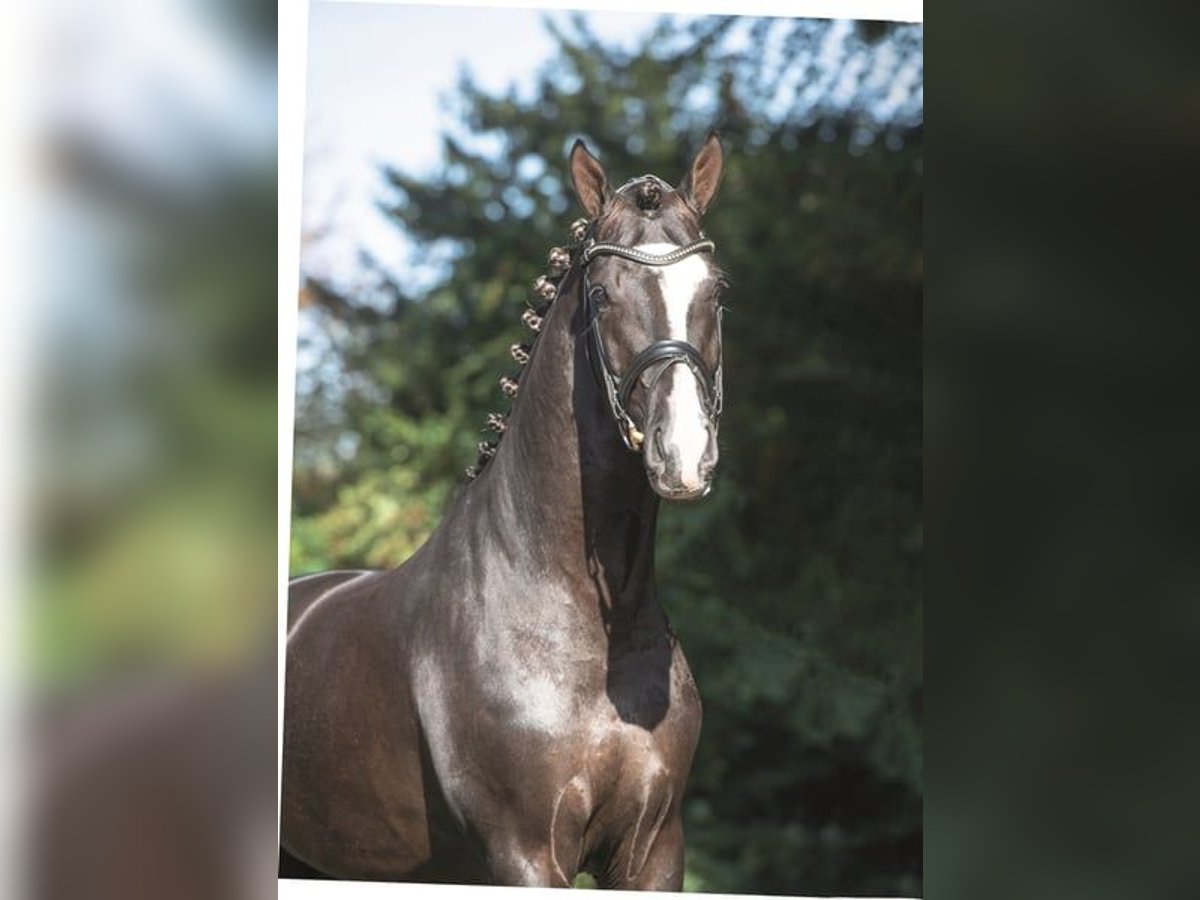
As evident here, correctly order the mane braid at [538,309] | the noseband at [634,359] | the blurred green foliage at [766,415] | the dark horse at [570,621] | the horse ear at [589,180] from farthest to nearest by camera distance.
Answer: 1. the blurred green foliage at [766,415]
2. the mane braid at [538,309]
3. the horse ear at [589,180]
4. the dark horse at [570,621]
5. the noseband at [634,359]

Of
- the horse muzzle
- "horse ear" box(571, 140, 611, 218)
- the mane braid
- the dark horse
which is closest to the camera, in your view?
the horse muzzle

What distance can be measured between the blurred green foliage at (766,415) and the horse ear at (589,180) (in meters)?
3.41

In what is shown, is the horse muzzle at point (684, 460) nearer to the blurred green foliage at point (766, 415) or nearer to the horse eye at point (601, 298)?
the horse eye at point (601, 298)

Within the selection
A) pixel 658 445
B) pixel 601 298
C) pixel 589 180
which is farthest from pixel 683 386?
→ pixel 589 180

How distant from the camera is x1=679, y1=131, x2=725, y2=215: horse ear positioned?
10.3ft

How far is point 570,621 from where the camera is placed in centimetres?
303

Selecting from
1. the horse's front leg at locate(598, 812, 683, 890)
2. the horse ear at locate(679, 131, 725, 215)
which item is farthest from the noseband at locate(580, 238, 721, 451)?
the horse's front leg at locate(598, 812, 683, 890)

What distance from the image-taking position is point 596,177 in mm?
3041

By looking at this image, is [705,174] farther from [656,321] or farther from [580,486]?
[580,486]

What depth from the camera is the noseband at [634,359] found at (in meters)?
2.71

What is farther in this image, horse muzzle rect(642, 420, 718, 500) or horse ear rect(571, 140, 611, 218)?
horse ear rect(571, 140, 611, 218)

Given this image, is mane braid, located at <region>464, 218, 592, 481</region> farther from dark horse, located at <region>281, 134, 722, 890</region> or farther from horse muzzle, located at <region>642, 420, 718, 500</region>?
horse muzzle, located at <region>642, 420, 718, 500</region>

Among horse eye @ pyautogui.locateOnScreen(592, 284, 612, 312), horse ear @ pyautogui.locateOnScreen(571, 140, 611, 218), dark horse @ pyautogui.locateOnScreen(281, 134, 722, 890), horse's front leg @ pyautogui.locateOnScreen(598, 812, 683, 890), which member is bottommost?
horse's front leg @ pyautogui.locateOnScreen(598, 812, 683, 890)

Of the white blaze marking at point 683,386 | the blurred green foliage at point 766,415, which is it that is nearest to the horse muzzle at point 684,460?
the white blaze marking at point 683,386
